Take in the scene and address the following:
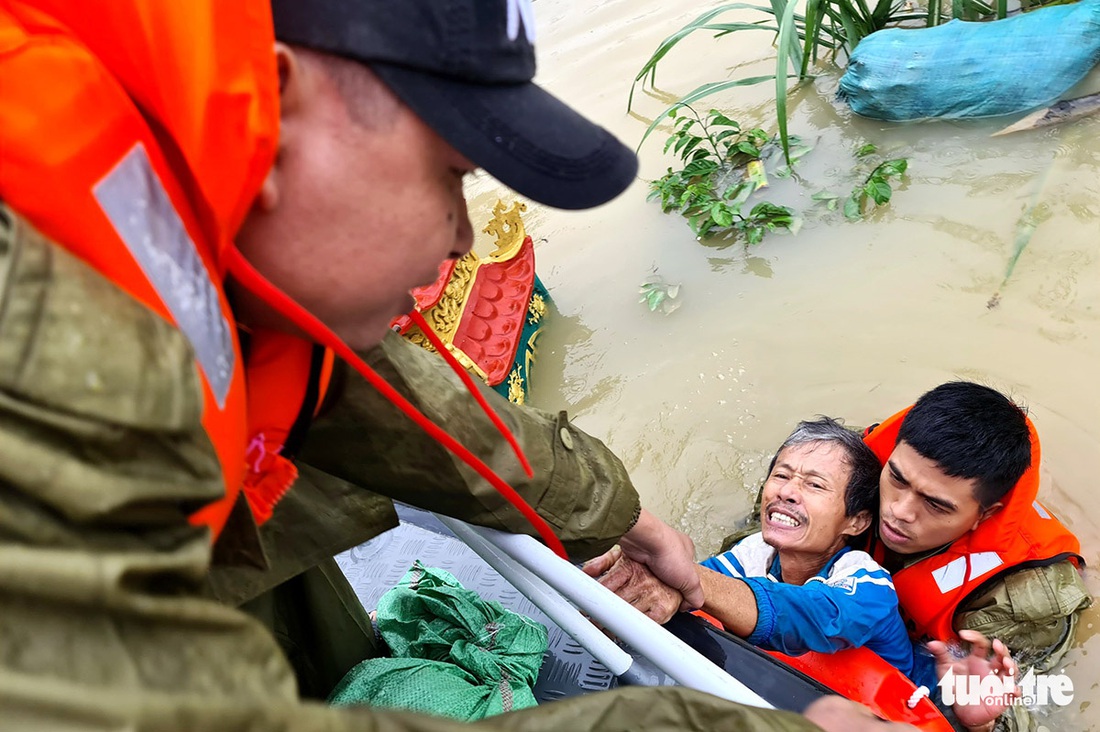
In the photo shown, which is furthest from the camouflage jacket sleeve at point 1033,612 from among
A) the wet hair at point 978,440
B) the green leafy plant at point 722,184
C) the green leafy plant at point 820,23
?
the green leafy plant at point 820,23

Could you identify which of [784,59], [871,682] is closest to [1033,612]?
[871,682]

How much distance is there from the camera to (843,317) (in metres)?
2.91

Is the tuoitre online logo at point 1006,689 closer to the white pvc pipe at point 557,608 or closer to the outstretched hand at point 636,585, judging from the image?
the outstretched hand at point 636,585

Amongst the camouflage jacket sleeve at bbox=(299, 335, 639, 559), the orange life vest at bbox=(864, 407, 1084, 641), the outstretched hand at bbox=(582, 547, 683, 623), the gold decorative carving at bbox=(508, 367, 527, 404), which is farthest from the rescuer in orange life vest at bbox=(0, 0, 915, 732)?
the gold decorative carving at bbox=(508, 367, 527, 404)

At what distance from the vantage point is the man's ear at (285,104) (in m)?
0.65

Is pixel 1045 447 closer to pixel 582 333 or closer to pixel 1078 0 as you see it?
pixel 582 333

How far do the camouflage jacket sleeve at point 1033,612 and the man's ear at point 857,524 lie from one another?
1.01ft

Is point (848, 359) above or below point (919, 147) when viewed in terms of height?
below

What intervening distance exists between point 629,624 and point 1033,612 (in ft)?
4.43

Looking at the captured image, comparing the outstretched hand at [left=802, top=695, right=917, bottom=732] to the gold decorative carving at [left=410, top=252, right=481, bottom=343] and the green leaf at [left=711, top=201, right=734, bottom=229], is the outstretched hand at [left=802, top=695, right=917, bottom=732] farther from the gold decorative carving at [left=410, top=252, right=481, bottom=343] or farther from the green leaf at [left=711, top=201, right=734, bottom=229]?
the green leaf at [left=711, top=201, right=734, bottom=229]

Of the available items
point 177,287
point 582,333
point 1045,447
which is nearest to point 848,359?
point 1045,447

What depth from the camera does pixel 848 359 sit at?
2.80 m

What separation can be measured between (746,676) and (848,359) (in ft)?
5.63

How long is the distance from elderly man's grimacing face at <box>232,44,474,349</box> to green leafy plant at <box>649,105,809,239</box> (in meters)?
2.70
